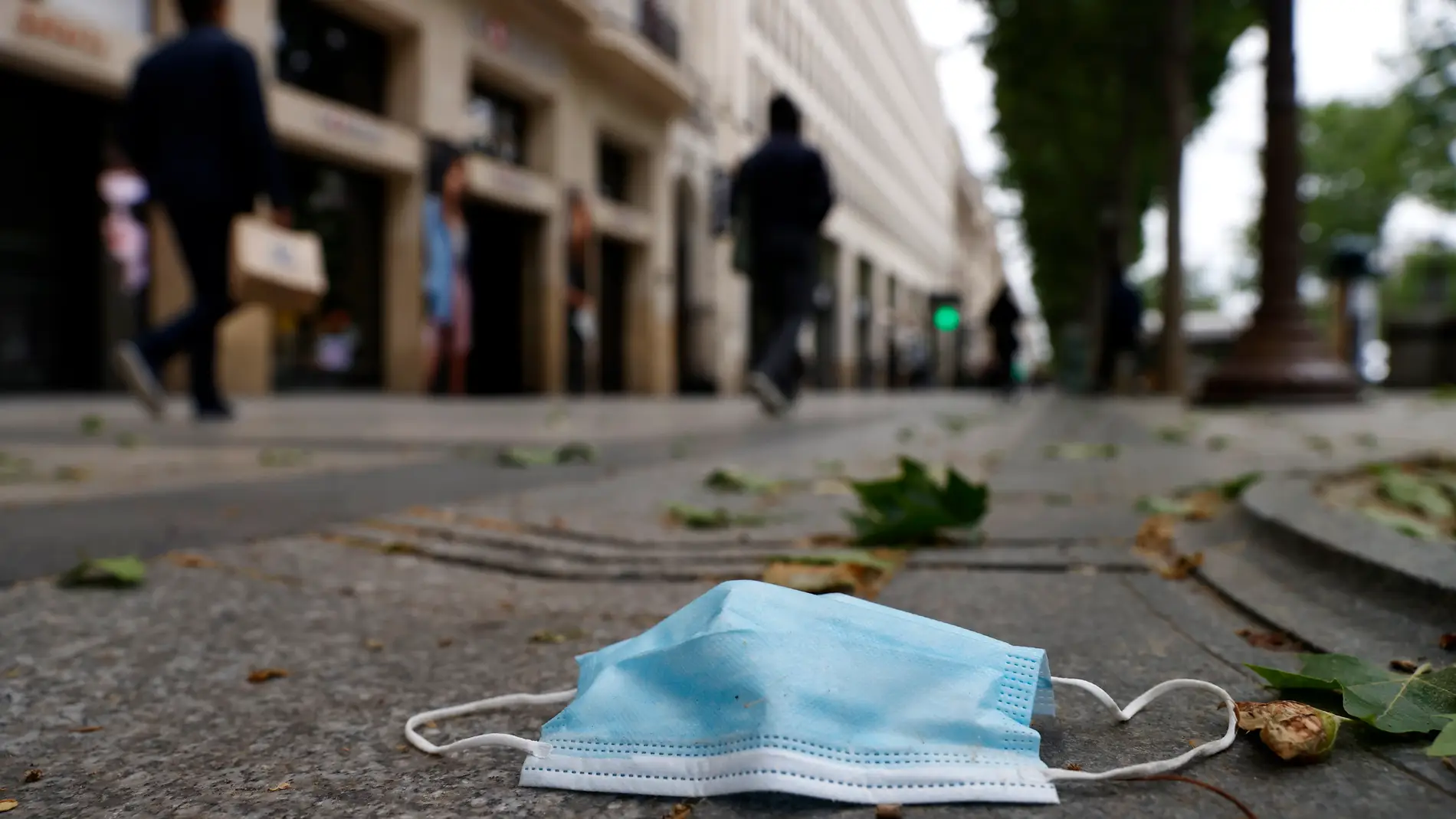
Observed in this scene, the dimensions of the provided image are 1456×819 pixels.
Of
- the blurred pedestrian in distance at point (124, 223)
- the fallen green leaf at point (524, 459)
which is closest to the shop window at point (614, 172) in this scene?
the blurred pedestrian in distance at point (124, 223)

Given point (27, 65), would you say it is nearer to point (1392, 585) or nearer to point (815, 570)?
point (815, 570)

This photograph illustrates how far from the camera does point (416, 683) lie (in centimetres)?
147

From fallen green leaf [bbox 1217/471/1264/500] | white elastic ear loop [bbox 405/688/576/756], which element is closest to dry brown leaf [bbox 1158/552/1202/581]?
fallen green leaf [bbox 1217/471/1264/500]

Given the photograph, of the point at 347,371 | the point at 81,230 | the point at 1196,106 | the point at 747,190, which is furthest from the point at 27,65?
the point at 1196,106

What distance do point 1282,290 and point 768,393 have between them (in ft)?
14.2

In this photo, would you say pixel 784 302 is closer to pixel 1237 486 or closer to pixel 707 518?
pixel 1237 486

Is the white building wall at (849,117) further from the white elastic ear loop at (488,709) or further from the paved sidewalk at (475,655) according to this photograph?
the white elastic ear loop at (488,709)

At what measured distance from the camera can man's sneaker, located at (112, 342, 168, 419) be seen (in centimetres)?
612

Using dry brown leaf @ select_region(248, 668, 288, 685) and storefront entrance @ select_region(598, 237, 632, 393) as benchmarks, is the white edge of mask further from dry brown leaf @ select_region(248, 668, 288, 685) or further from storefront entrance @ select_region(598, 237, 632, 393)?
storefront entrance @ select_region(598, 237, 632, 393)

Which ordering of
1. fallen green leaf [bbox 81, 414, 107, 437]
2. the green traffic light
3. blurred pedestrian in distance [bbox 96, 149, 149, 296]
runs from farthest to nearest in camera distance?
the green traffic light
blurred pedestrian in distance [bbox 96, 149, 149, 296]
fallen green leaf [bbox 81, 414, 107, 437]

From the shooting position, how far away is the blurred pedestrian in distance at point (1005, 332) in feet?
59.4

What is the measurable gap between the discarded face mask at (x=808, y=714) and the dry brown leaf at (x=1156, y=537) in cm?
114

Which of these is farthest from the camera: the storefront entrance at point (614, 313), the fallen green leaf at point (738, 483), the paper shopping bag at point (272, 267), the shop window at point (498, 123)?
the storefront entrance at point (614, 313)

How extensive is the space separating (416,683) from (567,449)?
302 centimetres
